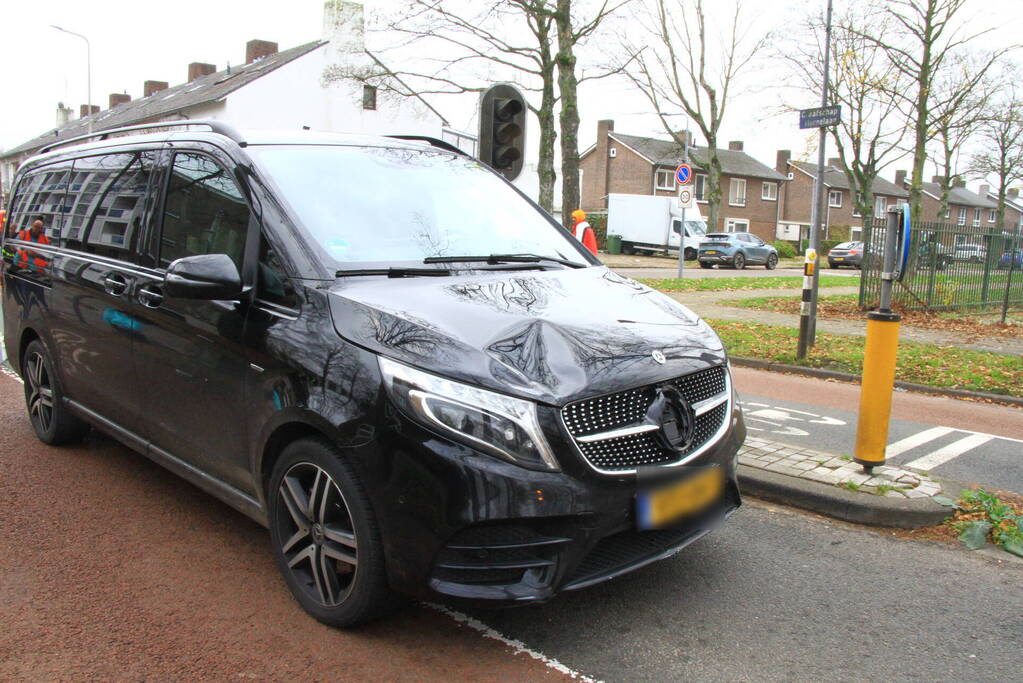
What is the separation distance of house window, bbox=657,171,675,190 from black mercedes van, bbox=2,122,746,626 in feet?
184

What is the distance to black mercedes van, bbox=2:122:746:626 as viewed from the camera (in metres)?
2.81

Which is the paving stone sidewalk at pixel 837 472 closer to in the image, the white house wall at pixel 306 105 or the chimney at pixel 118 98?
the white house wall at pixel 306 105

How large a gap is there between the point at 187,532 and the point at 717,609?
2.62 meters

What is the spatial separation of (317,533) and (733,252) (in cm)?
3546

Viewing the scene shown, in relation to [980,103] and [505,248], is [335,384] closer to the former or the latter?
[505,248]

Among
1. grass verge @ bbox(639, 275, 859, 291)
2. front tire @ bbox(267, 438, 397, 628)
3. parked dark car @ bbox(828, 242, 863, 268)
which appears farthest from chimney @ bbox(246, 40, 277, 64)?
front tire @ bbox(267, 438, 397, 628)

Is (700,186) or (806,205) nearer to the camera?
(700,186)

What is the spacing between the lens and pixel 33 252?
549cm

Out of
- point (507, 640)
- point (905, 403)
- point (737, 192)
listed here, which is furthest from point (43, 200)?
point (737, 192)

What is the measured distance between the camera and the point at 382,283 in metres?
3.40

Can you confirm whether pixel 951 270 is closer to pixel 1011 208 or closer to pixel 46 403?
pixel 46 403

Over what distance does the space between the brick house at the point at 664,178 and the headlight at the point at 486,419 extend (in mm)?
56079

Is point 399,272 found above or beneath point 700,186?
beneath

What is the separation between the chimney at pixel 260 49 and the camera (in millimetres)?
51000
